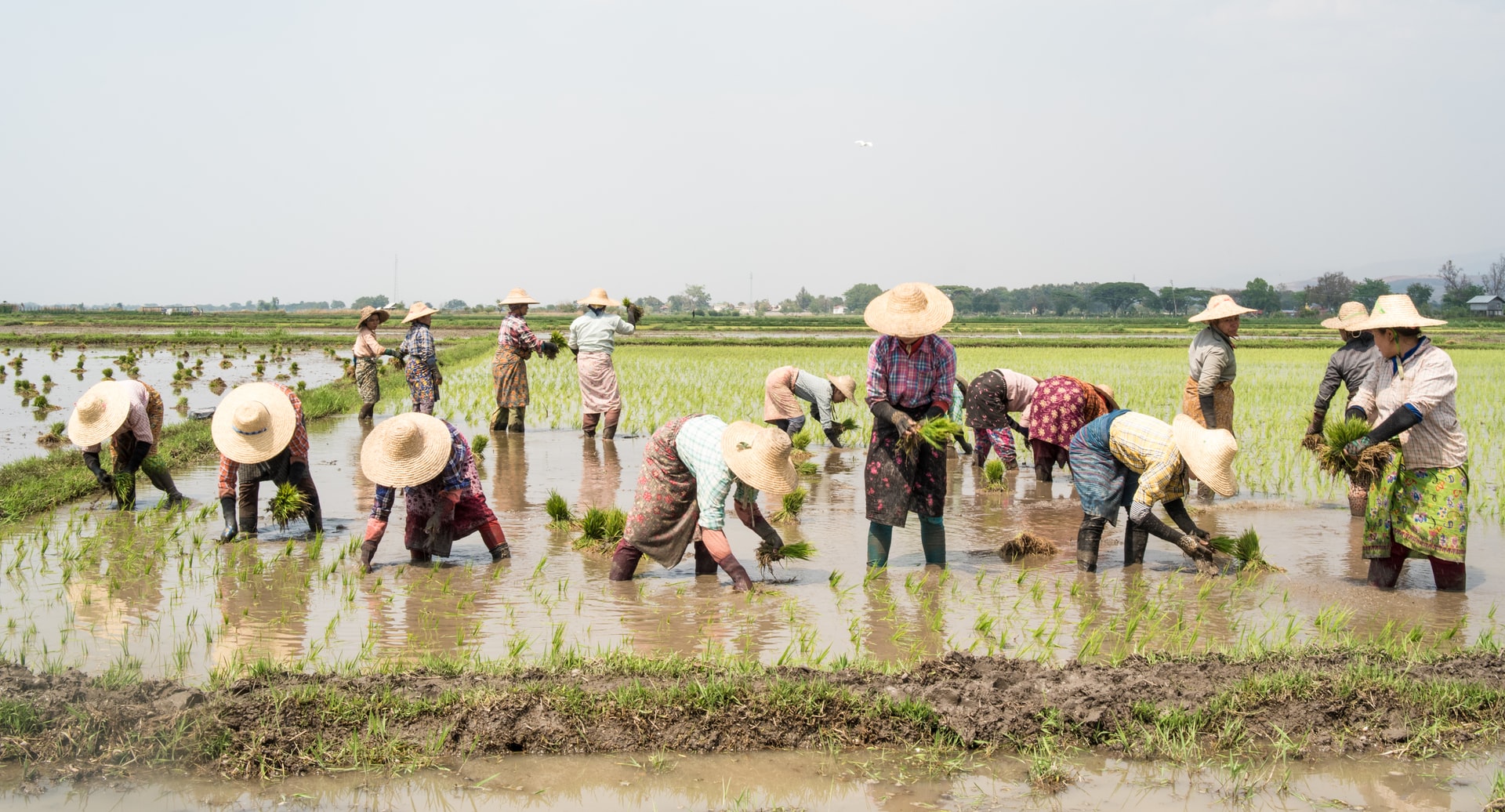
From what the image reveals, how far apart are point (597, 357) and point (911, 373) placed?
19.0 feet

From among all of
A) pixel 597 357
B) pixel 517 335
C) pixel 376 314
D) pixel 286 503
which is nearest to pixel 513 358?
pixel 517 335

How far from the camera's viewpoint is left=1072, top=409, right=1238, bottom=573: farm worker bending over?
5.23 meters

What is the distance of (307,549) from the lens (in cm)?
614

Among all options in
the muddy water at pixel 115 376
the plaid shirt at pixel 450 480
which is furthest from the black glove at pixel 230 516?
the muddy water at pixel 115 376

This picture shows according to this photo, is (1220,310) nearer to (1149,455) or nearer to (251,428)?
(1149,455)

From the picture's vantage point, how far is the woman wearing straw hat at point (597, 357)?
10.8 metres

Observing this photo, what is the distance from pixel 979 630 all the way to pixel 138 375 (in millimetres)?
18781

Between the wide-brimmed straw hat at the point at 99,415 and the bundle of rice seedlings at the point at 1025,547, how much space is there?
5.27 metres

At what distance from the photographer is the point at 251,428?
596 cm

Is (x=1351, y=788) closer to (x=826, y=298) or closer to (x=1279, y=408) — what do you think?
(x=1279, y=408)

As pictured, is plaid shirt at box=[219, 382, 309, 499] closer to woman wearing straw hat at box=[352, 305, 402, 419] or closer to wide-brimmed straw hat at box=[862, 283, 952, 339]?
wide-brimmed straw hat at box=[862, 283, 952, 339]

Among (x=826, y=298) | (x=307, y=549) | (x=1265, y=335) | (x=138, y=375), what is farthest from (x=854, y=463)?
(x=826, y=298)

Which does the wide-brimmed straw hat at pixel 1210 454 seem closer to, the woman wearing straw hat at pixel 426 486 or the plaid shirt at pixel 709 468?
the plaid shirt at pixel 709 468

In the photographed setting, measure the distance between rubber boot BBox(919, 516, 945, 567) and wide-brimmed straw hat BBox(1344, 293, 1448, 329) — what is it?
2190 mm
